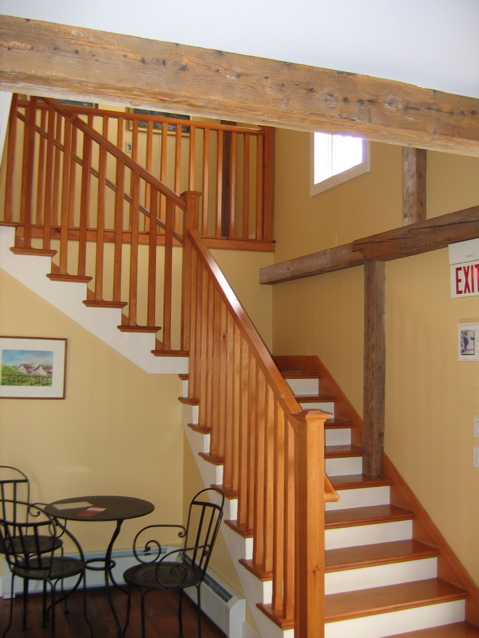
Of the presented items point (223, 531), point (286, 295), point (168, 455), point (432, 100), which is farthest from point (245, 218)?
point (432, 100)

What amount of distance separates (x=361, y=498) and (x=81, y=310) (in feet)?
7.93

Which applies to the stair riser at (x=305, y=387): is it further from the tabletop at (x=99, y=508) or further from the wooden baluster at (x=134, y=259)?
the tabletop at (x=99, y=508)

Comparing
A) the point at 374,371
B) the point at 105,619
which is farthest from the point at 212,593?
the point at 374,371

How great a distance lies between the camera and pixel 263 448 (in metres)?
3.71

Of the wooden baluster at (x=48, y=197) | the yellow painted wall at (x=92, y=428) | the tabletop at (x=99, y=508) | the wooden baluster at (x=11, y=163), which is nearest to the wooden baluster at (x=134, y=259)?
the yellow painted wall at (x=92, y=428)

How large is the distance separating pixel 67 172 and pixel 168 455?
2.27 metres

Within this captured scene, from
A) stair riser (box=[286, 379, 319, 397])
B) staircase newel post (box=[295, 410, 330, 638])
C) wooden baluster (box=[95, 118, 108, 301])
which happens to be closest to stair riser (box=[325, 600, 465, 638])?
staircase newel post (box=[295, 410, 330, 638])

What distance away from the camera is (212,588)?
14.0 feet

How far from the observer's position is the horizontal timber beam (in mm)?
3869

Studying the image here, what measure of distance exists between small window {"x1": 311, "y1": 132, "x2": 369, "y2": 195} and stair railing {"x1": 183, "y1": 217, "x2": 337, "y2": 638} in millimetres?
1303

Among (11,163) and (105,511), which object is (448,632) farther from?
(11,163)

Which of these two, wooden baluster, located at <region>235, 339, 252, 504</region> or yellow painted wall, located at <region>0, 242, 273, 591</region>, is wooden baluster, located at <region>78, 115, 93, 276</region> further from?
wooden baluster, located at <region>235, 339, 252, 504</region>

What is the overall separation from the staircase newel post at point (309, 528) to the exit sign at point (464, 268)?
135 cm

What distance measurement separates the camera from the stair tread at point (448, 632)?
366 cm
